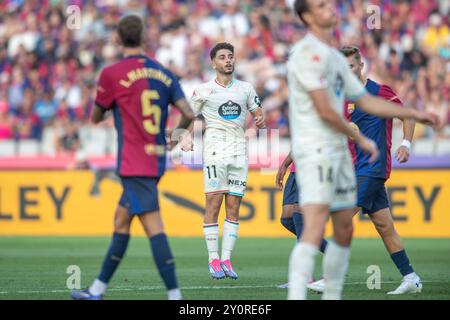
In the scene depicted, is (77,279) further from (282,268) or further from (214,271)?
(282,268)

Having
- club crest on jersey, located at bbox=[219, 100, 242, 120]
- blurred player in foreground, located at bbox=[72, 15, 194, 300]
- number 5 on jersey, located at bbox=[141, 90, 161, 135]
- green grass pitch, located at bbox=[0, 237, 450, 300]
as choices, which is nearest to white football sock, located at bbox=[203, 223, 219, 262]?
green grass pitch, located at bbox=[0, 237, 450, 300]

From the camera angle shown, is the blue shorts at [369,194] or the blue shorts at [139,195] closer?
the blue shorts at [139,195]

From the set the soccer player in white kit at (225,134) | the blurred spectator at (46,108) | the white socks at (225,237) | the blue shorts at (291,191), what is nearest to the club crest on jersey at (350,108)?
the blue shorts at (291,191)

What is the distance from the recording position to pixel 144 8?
84.5 feet

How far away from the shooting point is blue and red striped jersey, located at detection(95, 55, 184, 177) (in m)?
8.31

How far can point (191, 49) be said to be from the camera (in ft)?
78.0

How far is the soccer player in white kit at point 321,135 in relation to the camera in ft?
24.6

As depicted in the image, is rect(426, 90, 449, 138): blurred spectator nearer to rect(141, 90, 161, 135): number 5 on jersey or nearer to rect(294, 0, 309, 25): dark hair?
rect(141, 90, 161, 135): number 5 on jersey

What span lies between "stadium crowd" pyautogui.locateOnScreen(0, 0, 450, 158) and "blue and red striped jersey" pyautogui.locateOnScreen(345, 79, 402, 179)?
10.2m

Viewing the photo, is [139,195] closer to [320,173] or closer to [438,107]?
[320,173]

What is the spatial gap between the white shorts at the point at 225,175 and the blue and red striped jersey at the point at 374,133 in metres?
2.06

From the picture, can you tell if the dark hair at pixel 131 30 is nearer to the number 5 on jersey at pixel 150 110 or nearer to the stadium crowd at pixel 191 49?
the number 5 on jersey at pixel 150 110

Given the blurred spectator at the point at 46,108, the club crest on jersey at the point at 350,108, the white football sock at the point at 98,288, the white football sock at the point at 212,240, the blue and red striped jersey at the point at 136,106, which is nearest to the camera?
the blue and red striped jersey at the point at 136,106
